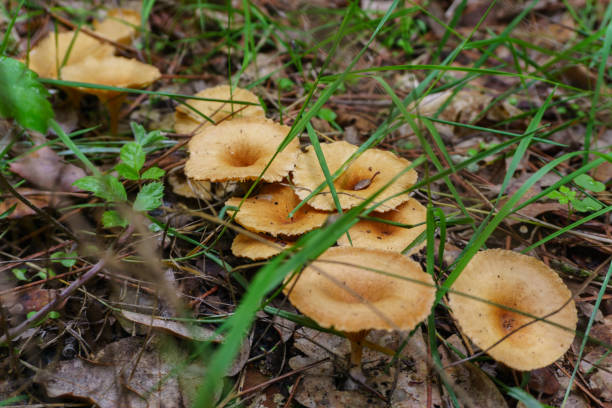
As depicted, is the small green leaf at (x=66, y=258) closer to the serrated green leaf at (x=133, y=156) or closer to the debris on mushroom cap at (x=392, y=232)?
the serrated green leaf at (x=133, y=156)

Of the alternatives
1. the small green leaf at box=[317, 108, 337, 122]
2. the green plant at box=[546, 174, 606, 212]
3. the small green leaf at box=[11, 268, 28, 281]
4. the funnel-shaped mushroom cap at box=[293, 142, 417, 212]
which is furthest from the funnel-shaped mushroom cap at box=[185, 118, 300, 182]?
the green plant at box=[546, 174, 606, 212]

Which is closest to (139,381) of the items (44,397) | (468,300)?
(44,397)

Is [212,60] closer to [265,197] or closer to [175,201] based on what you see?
[175,201]

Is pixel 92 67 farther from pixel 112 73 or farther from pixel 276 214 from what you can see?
pixel 276 214

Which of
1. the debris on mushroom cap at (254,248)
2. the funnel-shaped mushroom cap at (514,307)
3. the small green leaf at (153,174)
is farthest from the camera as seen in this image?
the small green leaf at (153,174)

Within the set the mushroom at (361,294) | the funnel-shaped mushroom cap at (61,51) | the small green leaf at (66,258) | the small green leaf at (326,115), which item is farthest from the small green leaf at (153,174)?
the funnel-shaped mushroom cap at (61,51)

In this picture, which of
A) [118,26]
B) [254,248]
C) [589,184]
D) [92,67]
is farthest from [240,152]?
[118,26]

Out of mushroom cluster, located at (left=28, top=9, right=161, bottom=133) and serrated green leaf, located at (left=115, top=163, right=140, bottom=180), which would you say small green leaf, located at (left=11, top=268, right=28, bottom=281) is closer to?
serrated green leaf, located at (left=115, top=163, right=140, bottom=180)
